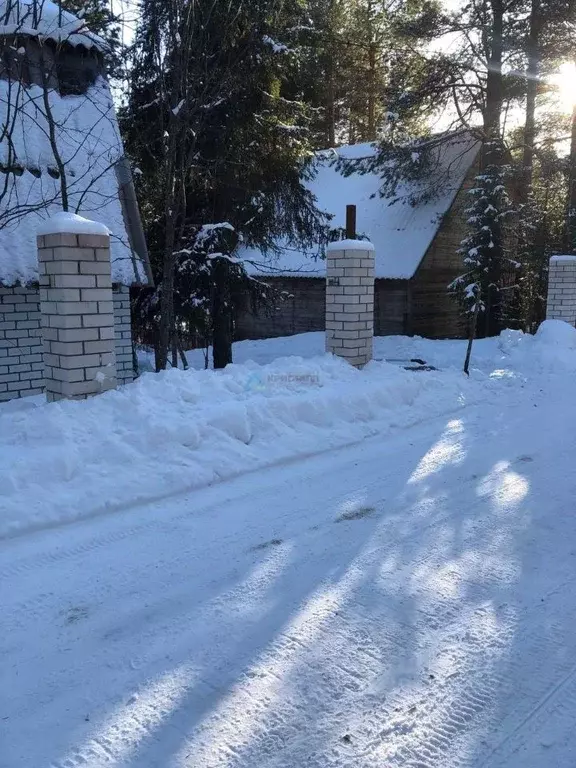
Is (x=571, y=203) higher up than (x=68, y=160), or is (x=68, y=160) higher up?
(x=571, y=203)

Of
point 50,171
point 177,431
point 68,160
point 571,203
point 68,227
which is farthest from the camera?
point 571,203

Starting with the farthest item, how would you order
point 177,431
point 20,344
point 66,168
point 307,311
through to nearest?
point 307,311, point 66,168, point 20,344, point 177,431

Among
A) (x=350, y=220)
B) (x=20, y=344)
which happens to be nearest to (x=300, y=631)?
(x=20, y=344)

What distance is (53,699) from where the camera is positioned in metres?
2.19

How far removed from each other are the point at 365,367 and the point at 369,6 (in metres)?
20.8

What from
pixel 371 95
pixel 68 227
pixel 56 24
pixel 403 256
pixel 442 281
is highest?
pixel 371 95

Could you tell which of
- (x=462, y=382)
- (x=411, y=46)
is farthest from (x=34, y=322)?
(x=411, y=46)

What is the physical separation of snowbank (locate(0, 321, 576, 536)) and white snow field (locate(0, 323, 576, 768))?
22mm

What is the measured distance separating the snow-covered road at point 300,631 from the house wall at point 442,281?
12.2 m

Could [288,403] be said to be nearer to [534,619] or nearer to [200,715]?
[534,619]

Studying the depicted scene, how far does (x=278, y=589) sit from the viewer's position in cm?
293

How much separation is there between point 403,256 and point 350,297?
871 centimetres

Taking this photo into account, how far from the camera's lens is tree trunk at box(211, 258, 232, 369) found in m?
11.1

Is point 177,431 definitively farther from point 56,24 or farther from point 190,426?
point 56,24
